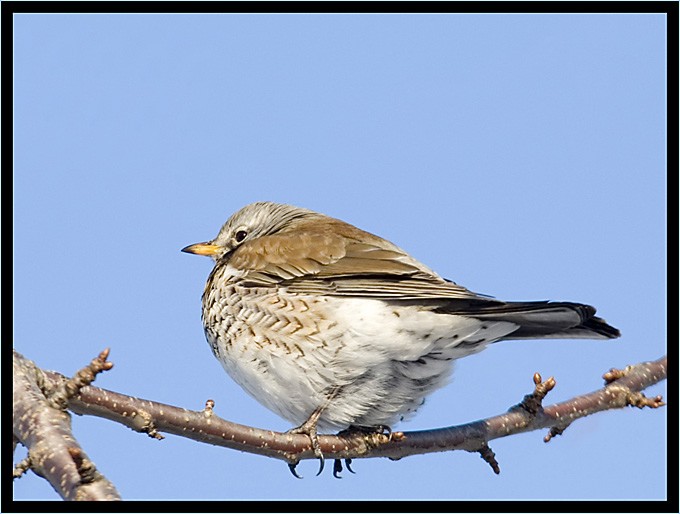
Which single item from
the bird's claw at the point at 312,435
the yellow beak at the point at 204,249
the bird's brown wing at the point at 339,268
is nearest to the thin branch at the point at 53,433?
the bird's claw at the point at 312,435

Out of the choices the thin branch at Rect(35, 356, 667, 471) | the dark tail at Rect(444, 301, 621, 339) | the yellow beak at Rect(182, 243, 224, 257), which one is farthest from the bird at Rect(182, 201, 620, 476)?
the yellow beak at Rect(182, 243, 224, 257)

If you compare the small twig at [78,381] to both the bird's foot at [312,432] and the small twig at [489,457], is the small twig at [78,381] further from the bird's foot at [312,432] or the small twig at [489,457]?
the small twig at [489,457]

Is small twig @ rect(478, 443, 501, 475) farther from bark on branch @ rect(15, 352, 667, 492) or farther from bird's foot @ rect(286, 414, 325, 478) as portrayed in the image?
bird's foot @ rect(286, 414, 325, 478)

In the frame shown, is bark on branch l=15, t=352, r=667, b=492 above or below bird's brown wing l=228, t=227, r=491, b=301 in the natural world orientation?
below

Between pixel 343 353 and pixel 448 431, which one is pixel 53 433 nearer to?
pixel 343 353

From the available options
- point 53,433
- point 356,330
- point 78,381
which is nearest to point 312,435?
point 356,330
